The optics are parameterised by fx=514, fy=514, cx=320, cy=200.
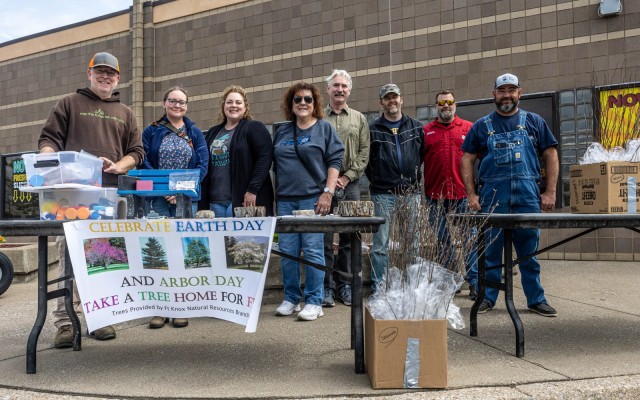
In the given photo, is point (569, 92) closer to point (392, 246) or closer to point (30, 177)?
point (392, 246)

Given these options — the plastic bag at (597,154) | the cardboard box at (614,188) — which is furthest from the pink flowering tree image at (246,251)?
the plastic bag at (597,154)

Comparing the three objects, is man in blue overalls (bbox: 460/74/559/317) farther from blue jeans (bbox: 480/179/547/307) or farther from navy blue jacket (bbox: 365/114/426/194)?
navy blue jacket (bbox: 365/114/426/194)

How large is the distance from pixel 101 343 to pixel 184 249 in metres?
1.31

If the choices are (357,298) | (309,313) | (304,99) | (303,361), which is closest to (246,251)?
(357,298)

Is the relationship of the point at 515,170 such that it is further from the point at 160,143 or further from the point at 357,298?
the point at 160,143

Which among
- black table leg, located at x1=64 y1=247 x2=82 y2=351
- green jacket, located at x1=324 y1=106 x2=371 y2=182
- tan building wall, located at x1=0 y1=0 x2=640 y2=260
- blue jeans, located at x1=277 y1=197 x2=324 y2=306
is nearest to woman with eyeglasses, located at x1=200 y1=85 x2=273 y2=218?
blue jeans, located at x1=277 y1=197 x2=324 y2=306

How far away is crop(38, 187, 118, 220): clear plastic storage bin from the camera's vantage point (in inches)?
117

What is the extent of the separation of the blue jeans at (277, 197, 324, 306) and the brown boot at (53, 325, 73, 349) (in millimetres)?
1621

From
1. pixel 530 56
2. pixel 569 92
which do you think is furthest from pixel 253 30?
pixel 569 92

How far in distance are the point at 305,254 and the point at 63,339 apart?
1.81 metres

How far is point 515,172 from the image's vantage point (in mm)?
4133

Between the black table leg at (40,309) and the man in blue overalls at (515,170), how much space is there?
10.3ft

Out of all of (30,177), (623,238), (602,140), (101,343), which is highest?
(602,140)

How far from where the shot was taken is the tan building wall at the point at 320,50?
24.4ft
